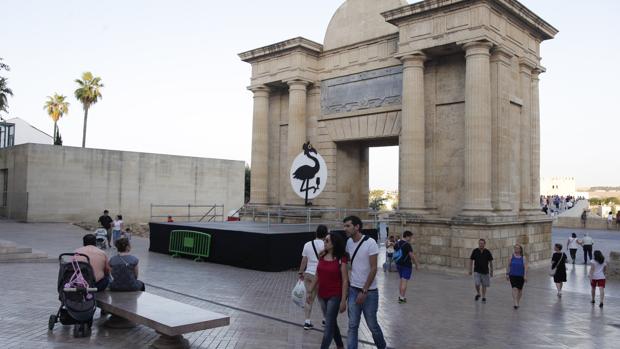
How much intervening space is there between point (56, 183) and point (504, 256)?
94.4ft

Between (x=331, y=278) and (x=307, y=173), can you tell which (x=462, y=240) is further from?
(x=331, y=278)

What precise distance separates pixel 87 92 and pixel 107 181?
2119 cm

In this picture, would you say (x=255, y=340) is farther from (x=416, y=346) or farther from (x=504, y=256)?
(x=504, y=256)

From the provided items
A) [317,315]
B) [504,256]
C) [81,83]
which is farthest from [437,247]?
[81,83]

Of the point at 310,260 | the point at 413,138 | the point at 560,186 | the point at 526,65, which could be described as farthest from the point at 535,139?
the point at 560,186

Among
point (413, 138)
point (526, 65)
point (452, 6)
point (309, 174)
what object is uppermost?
point (452, 6)

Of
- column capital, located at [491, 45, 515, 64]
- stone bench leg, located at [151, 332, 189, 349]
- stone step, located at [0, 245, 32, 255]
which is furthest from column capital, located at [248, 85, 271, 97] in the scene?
stone bench leg, located at [151, 332, 189, 349]

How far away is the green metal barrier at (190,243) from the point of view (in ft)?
58.6

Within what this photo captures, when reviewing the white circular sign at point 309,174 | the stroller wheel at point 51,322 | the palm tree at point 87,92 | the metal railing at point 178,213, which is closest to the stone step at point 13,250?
the white circular sign at point 309,174

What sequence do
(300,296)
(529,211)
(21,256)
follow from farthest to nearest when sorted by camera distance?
1. (529,211)
2. (21,256)
3. (300,296)

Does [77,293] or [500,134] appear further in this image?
[500,134]

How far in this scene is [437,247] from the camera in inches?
715

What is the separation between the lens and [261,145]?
2523 centimetres

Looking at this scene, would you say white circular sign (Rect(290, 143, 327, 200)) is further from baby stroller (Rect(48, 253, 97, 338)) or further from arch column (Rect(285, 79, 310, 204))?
baby stroller (Rect(48, 253, 97, 338))
